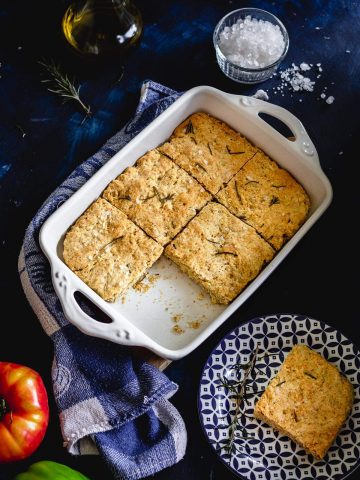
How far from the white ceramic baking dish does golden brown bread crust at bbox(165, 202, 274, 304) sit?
0.31 ft

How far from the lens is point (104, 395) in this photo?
3.73 metres

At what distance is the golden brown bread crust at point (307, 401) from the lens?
363 cm

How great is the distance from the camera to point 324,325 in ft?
12.3

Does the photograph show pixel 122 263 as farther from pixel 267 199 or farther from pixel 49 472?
pixel 49 472

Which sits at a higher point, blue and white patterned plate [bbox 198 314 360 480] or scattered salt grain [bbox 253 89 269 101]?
scattered salt grain [bbox 253 89 269 101]

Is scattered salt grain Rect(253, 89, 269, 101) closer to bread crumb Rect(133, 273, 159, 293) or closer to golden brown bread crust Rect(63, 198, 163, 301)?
golden brown bread crust Rect(63, 198, 163, 301)

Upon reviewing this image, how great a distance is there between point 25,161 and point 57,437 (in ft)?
4.97

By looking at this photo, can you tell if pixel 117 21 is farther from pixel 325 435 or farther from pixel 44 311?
pixel 325 435

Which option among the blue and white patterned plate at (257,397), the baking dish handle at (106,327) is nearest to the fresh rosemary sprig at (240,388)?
the blue and white patterned plate at (257,397)

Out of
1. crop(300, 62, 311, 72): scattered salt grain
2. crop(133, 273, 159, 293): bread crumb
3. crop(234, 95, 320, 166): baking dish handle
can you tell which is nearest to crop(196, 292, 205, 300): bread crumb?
crop(133, 273, 159, 293): bread crumb

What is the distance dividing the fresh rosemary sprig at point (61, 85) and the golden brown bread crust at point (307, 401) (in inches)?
70.9

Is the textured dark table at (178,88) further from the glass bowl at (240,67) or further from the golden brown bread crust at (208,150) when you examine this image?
the golden brown bread crust at (208,150)

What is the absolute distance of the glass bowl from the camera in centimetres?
397

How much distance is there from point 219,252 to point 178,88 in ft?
3.40
